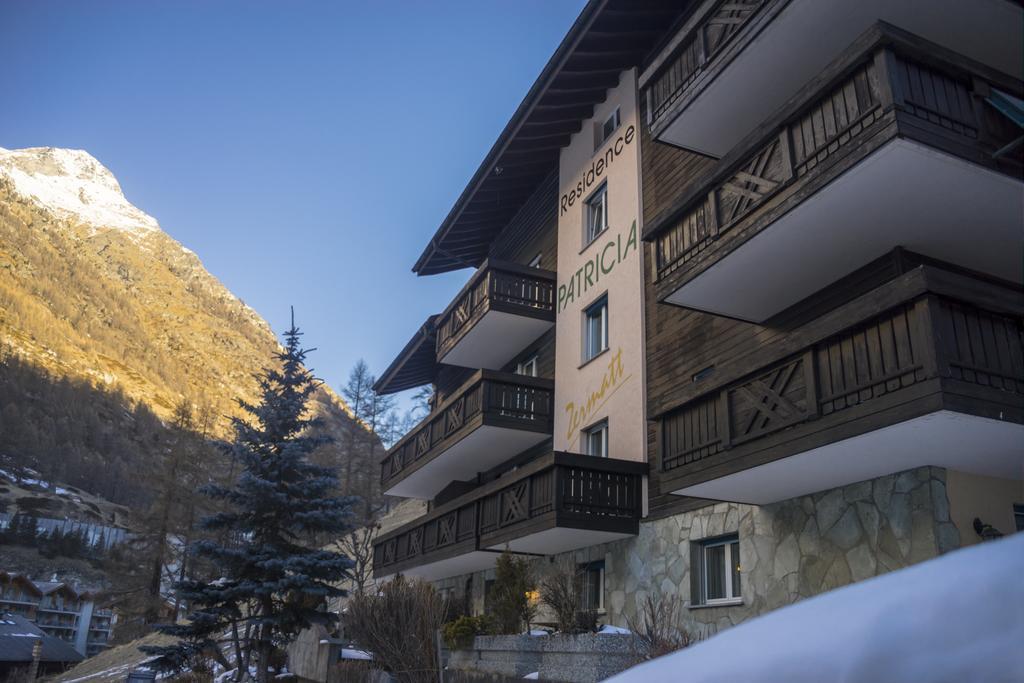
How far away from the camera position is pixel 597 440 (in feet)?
62.7

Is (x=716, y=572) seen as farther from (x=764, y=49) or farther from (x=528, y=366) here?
(x=528, y=366)

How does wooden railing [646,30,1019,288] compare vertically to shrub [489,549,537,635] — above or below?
above

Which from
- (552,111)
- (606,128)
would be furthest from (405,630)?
(552,111)

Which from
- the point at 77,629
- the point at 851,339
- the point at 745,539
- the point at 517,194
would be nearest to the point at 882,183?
the point at 851,339

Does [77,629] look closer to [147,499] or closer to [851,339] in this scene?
Result: [147,499]

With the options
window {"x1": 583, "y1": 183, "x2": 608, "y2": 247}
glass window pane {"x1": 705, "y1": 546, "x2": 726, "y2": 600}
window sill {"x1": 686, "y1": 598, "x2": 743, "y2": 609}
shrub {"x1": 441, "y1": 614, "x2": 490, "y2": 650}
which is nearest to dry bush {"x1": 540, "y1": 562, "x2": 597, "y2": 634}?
window sill {"x1": 686, "y1": 598, "x2": 743, "y2": 609}

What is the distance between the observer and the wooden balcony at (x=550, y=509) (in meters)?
16.2

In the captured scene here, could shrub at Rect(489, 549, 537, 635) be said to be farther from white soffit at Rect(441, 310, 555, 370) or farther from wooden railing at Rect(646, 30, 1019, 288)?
wooden railing at Rect(646, 30, 1019, 288)

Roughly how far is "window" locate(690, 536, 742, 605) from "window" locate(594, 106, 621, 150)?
421 inches

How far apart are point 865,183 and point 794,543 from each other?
5.18 metres

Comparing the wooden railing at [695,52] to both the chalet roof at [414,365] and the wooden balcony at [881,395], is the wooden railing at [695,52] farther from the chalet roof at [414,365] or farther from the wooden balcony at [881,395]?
the chalet roof at [414,365]

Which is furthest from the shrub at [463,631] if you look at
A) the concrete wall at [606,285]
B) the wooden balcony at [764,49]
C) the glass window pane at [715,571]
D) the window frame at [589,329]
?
the wooden balcony at [764,49]

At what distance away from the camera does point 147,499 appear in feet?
461

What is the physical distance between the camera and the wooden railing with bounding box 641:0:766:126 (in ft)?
43.1
